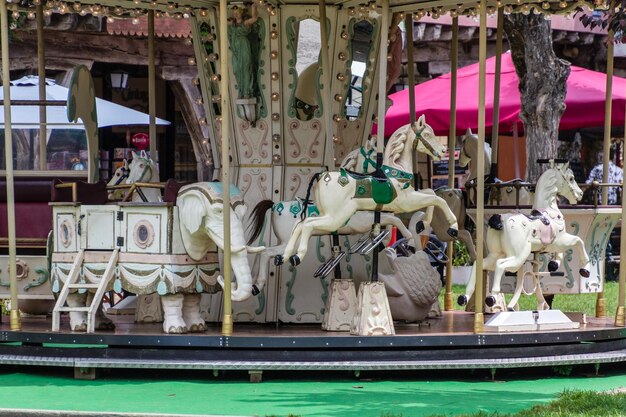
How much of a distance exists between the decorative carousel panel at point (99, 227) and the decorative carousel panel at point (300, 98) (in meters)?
2.16

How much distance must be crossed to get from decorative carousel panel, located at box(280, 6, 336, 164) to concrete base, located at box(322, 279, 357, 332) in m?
1.63

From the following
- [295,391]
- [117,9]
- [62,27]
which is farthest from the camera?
[62,27]

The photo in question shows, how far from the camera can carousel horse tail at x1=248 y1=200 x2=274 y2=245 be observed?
1402cm

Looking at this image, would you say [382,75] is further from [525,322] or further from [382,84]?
[525,322]

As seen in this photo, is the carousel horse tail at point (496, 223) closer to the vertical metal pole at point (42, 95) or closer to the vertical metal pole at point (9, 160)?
the vertical metal pole at point (9, 160)

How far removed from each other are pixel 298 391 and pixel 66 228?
3.00 meters

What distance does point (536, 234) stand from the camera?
44.4ft

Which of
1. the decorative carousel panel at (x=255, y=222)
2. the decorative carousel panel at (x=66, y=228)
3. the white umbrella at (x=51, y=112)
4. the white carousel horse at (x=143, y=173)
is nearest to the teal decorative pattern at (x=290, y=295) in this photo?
the decorative carousel panel at (x=255, y=222)

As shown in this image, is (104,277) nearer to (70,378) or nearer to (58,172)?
(70,378)

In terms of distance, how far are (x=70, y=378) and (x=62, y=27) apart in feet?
41.2

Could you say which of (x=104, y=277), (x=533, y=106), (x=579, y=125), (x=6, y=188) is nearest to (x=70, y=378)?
(x=104, y=277)

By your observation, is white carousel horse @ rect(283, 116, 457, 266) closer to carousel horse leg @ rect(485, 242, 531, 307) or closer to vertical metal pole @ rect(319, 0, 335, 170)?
carousel horse leg @ rect(485, 242, 531, 307)

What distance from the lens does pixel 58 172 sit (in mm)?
14945

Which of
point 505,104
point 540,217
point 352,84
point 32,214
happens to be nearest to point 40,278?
point 32,214
